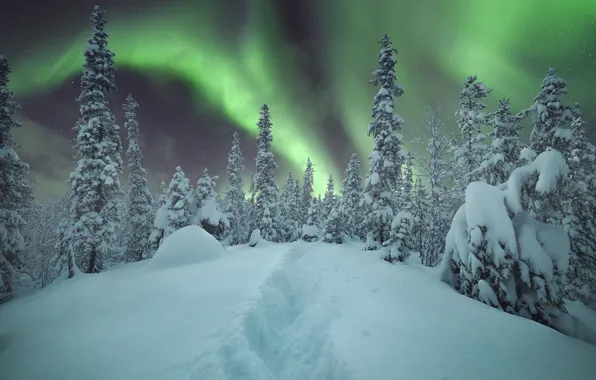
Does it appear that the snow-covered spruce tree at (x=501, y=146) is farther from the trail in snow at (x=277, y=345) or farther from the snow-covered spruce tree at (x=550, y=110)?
the trail in snow at (x=277, y=345)

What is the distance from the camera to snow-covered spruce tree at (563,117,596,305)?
16984 mm

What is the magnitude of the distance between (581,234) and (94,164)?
34.6 meters

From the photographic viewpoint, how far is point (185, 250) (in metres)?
12.9

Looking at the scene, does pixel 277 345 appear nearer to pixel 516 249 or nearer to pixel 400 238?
pixel 516 249

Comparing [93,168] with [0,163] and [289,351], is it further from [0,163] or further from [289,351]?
[289,351]

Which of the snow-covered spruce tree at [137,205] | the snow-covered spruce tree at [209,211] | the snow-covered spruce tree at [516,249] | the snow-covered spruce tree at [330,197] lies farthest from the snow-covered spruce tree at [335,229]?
the snow-covered spruce tree at [516,249]

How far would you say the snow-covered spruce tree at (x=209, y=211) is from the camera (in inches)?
1000

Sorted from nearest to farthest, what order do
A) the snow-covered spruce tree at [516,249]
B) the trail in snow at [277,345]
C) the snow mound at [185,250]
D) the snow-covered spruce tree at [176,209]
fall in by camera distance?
1. the trail in snow at [277,345]
2. the snow-covered spruce tree at [516,249]
3. the snow mound at [185,250]
4. the snow-covered spruce tree at [176,209]

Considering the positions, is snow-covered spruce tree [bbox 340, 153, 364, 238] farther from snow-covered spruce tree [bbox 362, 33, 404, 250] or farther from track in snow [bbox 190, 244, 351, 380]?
track in snow [bbox 190, 244, 351, 380]

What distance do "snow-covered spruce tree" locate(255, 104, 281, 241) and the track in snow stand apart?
21.8 m

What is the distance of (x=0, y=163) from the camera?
45.8 ft

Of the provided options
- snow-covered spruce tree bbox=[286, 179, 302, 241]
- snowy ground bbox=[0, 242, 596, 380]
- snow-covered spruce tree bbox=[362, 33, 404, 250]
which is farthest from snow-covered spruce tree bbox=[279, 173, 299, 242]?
snowy ground bbox=[0, 242, 596, 380]

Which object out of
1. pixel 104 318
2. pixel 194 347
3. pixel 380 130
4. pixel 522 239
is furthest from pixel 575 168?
pixel 104 318

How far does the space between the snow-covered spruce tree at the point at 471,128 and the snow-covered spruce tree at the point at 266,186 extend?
2116cm
